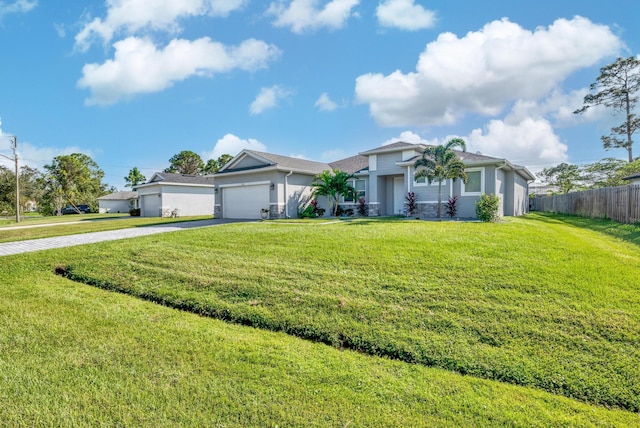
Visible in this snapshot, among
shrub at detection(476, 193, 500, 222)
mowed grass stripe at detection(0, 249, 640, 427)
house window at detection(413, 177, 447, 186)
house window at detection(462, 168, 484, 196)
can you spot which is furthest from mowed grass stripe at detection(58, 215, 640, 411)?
house window at detection(413, 177, 447, 186)

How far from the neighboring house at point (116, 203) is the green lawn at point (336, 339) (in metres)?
48.6

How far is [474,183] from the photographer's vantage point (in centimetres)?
1598

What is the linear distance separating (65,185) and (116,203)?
7960mm

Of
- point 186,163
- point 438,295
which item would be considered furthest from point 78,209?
point 438,295

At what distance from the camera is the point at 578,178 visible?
1318 inches

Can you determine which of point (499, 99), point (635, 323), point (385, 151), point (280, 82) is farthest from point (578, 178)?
point (635, 323)

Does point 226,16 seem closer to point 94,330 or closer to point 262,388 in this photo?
point 94,330

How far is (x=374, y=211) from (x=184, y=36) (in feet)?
42.0

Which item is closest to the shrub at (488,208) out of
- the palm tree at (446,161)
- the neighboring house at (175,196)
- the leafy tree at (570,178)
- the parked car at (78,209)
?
the palm tree at (446,161)

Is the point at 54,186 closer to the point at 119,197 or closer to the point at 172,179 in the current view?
the point at 119,197

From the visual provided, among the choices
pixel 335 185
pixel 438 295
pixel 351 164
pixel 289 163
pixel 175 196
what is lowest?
pixel 438 295

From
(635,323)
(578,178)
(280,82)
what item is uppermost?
(280,82)

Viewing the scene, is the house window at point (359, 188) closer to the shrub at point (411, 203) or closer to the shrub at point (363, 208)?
the shrub at point (363, 208)

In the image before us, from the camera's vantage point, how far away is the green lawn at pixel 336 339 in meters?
2.83
